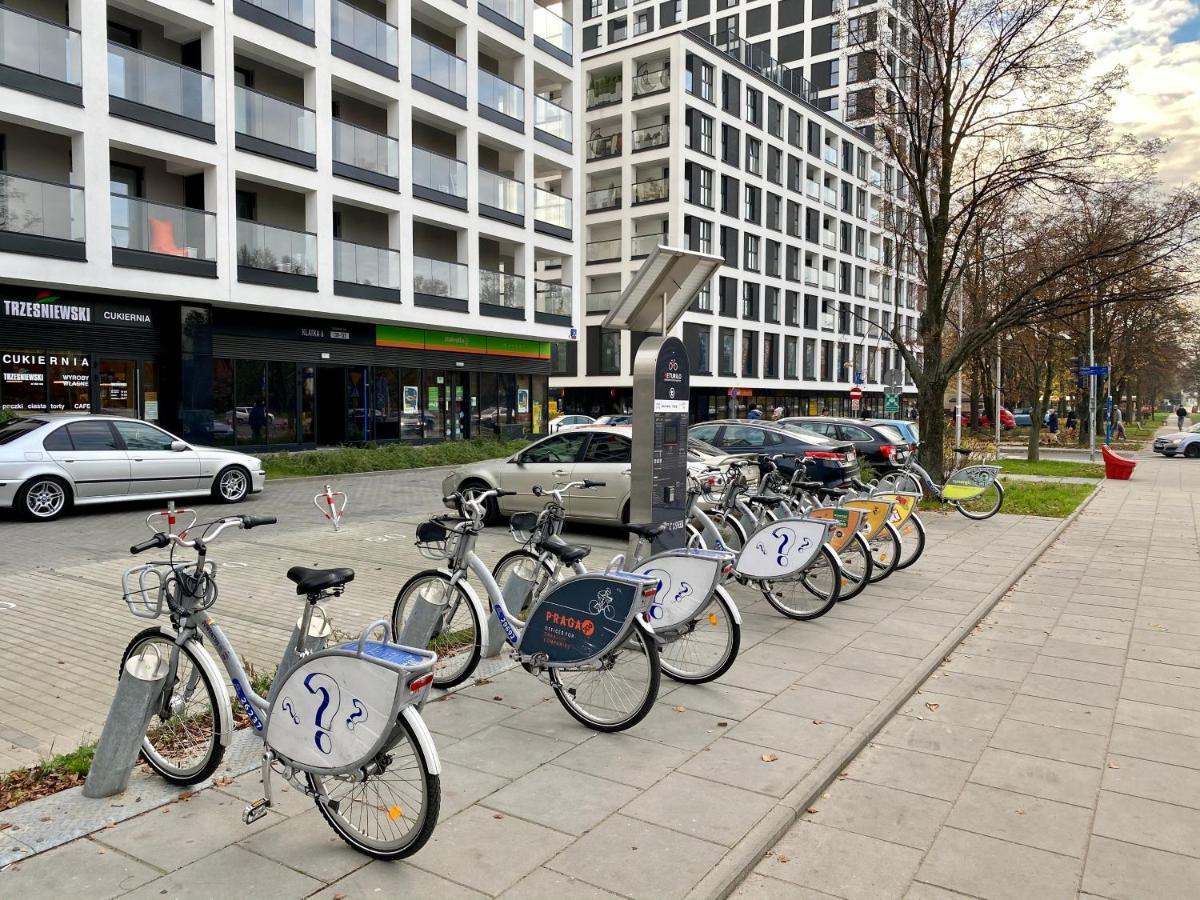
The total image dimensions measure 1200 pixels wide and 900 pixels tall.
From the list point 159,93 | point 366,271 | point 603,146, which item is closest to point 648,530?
point 159,93

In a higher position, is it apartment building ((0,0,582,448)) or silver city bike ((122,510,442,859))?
apartment building ((0,0,582,448))

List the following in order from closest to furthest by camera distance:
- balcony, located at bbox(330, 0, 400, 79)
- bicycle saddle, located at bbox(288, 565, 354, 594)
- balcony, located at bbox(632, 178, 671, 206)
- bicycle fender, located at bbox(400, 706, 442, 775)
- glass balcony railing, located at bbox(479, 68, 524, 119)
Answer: bicycle fender, located at bbox(400, 706, 442, 775) < bicycle saddle, located at bbox(288, 565, 354, 594) < balcony, located at bbox(330, 0, 400, 79) < glass balcony railing, located at bbox(479, 68, 524, 119) < balcony, located at bbox(632, 178, 671, 206)

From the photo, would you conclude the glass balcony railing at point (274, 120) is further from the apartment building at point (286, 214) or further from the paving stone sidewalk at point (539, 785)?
the paving stone sidewalk at point (539, 785)

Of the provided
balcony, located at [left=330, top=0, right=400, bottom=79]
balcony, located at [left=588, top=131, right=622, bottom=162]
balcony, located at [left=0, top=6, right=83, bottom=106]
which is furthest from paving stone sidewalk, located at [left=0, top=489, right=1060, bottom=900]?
balcony, located at [left=588, top=131, right=622, bottom=162]

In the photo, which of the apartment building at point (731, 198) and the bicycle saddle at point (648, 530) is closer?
the bicycle saddle at point (648, 530)

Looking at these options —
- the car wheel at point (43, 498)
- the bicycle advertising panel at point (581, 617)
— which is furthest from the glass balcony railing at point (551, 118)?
the bicycle advertising panel at point (581, 617)

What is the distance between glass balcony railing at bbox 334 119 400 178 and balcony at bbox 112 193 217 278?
4.96m

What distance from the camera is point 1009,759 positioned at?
457cm

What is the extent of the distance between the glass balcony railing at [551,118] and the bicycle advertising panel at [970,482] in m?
22.3

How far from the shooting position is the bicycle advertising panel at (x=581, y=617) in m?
4.55

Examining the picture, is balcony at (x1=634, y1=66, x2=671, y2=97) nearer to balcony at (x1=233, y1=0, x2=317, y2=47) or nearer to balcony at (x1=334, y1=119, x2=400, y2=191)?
balcony at (x1=334, y1=119, x2=400, y2=191)

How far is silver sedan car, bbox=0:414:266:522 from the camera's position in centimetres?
1248

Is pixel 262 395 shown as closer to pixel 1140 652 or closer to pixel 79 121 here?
pixel 79 121

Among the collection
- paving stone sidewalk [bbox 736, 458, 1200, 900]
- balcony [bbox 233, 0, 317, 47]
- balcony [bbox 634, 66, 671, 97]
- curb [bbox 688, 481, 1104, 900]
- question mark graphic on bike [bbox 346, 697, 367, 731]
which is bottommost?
paving stone sidewalk [bbox 736, 458, 1200, 900]
